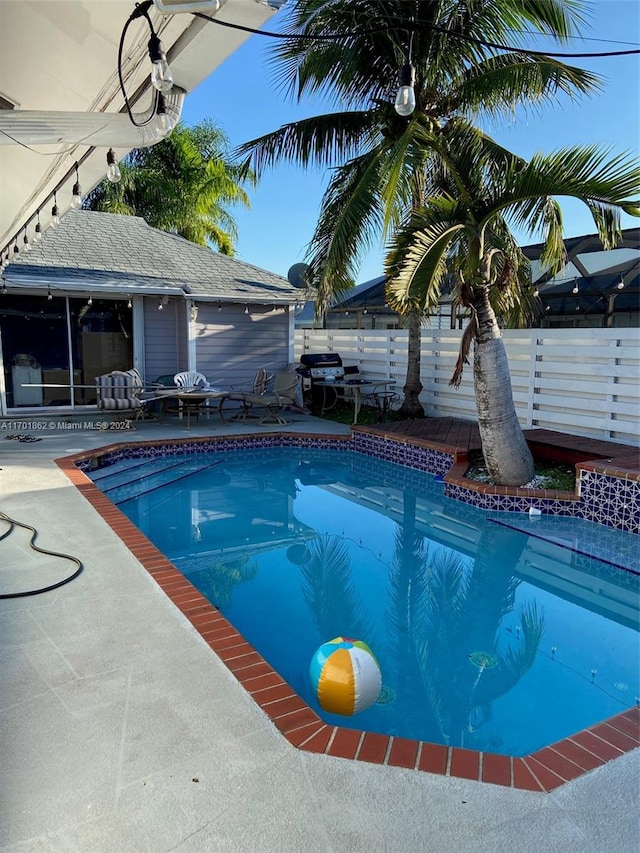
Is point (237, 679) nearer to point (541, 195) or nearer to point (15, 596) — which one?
point (15, 596)

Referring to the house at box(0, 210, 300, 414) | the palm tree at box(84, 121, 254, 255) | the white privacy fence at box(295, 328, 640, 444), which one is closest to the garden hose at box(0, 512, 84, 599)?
the house at box(0, 210, 300, 414)

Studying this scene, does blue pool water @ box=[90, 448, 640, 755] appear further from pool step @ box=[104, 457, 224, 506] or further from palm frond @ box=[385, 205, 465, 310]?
palm frond @ box=[385, 205, 465, 310]

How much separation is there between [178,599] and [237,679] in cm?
97

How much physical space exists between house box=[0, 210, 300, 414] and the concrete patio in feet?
28.8

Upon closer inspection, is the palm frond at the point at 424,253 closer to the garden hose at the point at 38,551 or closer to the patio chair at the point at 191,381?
the garden hose at the point at 38,551

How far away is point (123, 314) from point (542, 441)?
865 centimetres

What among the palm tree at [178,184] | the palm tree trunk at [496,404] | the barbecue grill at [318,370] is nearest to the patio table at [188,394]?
the barbecue grill at [318,370]

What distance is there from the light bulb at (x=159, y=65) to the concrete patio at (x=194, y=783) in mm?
2773

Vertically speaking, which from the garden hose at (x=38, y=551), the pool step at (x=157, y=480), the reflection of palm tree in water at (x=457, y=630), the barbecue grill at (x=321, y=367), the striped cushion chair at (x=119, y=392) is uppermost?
the barbecue grill at (x=321, y=367)

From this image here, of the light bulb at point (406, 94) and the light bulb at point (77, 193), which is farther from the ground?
the light bulb at point (406, 94)

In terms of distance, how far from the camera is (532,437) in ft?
26.1

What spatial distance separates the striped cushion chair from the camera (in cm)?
975

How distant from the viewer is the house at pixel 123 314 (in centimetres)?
1052

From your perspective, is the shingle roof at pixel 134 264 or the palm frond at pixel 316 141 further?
the shingle roof at pixel 134 264
